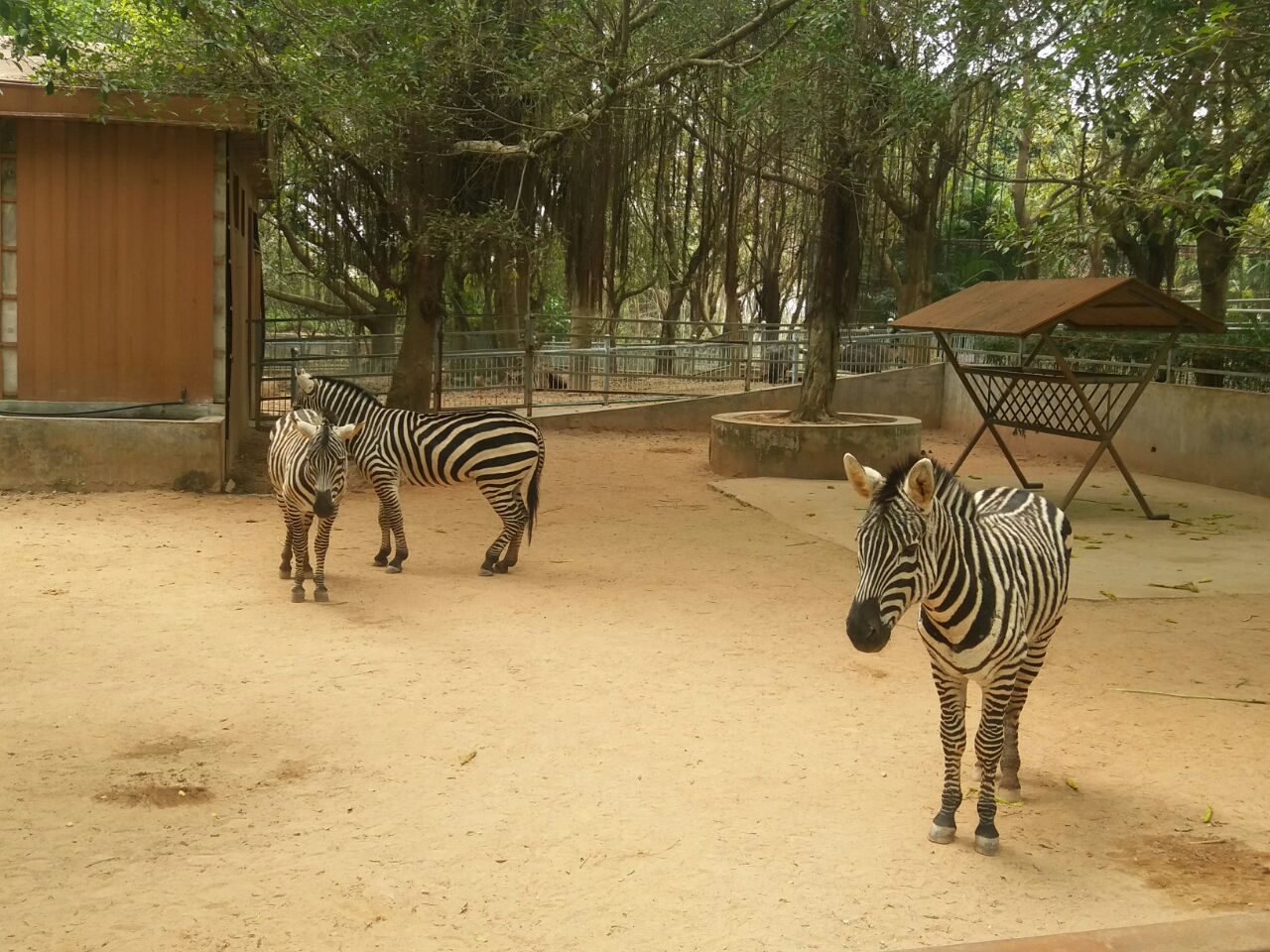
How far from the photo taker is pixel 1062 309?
9.38 meters

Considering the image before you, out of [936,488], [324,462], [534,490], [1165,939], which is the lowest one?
[1165,939]

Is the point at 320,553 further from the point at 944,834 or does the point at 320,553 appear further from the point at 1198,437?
the point at 1198,437

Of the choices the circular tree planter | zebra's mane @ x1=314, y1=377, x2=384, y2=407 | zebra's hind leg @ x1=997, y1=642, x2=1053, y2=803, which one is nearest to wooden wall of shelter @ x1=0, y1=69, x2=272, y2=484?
zebra's mane @ x1=314, y1=377, x2=384, y2=407

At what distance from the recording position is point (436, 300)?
13094mm

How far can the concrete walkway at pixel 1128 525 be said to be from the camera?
7.96 metres

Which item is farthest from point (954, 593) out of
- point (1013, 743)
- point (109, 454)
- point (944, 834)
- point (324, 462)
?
point (109, 454)

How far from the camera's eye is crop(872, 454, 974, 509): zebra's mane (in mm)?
3633

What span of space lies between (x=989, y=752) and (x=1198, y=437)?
10096 millimetres

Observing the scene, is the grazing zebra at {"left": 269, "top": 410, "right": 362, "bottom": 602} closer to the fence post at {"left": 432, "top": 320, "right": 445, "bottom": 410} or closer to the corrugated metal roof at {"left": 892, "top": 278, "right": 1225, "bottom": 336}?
the corrugated metal roof at {"left": 892, "top": 278, "right": 1225, "bottom": 336}

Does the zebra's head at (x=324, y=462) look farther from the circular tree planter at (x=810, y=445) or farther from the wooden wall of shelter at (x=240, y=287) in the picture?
the circular tree planter at (x=810, y=445)

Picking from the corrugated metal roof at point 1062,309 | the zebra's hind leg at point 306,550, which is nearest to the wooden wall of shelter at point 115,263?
the zebra's hind leg at point 306,550

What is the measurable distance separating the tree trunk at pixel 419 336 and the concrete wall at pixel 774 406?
2.63m

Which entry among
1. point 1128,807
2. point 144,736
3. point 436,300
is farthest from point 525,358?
point 1128,807

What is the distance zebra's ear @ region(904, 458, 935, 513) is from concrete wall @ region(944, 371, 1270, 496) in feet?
31.6
